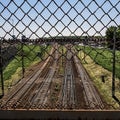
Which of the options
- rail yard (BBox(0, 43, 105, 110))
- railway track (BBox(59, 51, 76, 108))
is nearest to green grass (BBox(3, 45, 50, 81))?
rail yard (BBox(0, 43, 105, 110))

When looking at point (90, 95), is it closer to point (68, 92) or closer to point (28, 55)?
point (68, 92)

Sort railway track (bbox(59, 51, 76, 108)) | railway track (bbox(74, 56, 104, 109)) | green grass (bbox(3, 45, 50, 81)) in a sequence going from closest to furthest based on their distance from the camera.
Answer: green grass (bbox(3, 45, 50, 81)) → railway track (bbox(74, 56, 104, 109)) → railway track (bbox(59, 51, 76, 108))

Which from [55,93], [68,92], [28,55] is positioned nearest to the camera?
[28,55]

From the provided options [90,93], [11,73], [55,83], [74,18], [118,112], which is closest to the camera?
[118,112]

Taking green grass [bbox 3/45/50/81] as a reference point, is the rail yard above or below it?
below

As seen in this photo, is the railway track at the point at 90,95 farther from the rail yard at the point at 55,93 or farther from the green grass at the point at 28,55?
the green grass at the point at 28,55

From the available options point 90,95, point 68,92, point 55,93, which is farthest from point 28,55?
point 68,92

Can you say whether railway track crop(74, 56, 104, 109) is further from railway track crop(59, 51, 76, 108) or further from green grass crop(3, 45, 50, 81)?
green grass crop(3, 45, 50, 81)

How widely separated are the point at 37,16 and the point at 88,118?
5.62ft

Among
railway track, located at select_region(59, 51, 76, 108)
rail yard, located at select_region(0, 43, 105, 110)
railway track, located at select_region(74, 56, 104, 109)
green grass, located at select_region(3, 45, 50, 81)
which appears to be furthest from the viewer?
railway track, located at select_region(59, 51, 76, 108)

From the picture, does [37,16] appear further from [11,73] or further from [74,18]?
[11,73]

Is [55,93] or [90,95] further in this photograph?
[55,93]

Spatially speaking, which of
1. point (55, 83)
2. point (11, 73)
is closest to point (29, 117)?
point (55, 83)

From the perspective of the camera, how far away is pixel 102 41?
516 centimetres
